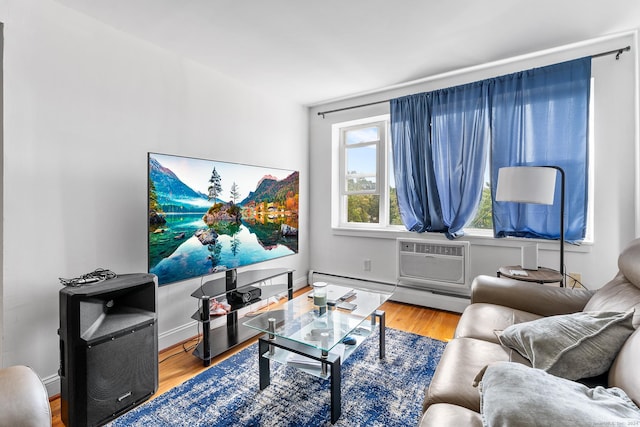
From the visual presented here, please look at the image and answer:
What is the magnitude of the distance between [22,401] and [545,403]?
4.77 feet

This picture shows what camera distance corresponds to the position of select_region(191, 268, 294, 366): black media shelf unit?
211 cm

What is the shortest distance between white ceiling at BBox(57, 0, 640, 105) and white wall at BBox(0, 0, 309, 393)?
220mm

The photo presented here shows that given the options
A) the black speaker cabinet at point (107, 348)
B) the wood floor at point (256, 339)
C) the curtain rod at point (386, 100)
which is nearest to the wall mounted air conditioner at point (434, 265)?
the wood floor at point (256, 339)

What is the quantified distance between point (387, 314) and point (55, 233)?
274 centimetres

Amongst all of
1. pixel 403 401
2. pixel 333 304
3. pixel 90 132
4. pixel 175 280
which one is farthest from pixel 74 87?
pixel 403 401

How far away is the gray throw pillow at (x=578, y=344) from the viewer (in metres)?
1.10

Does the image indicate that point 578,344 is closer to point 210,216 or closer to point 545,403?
point 545,403

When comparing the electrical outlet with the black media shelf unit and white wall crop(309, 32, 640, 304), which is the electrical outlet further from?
the black media shelf unit

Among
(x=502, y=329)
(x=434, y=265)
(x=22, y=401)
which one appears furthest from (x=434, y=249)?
(x=22, y=401)

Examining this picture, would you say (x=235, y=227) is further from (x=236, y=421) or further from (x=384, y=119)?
(x=384, y=119)

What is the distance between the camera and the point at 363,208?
12.4 feet

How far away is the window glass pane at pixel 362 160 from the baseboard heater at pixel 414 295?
1.33 meters

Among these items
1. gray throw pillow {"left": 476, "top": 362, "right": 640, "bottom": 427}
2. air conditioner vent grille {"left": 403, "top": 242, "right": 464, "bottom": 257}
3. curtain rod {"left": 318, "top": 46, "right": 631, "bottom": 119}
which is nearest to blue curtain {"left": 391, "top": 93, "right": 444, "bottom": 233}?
air conditioner vent grille {"left": 403, "top": 242, "right": 464, "bottom": 257}

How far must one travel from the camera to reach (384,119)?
11.7ft
